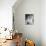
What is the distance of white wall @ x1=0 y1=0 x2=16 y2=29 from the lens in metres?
4.10

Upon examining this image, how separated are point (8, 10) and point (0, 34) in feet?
2.94

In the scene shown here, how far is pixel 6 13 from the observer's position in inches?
163

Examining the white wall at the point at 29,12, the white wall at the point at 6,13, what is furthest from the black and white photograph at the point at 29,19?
the white wall at the point at 6,13

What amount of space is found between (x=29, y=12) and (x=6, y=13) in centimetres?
Answer: 161

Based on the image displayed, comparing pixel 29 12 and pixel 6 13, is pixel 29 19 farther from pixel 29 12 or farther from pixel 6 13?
pixel 6 13

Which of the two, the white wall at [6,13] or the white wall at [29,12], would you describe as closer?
the white wall at [6,13]

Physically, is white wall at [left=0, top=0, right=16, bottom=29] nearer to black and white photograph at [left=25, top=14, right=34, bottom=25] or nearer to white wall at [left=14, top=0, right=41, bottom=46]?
white wall at [left=14, top=0, right=41, bottom=46]

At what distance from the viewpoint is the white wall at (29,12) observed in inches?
216

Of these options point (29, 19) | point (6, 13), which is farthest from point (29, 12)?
point (6, 13)

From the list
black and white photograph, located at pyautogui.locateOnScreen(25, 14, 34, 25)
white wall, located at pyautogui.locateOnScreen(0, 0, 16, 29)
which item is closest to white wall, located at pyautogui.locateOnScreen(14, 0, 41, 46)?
black and white photograph, located at pyautogui.locateOnScreen(25, 14, 34, 25)

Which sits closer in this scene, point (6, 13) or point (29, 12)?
point (6, 13)

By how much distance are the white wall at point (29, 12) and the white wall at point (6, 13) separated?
136 centimetres

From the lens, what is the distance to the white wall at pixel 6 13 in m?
4.10

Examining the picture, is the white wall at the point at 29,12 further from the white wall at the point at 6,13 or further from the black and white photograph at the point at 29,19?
the white wall at the point at 6,13
